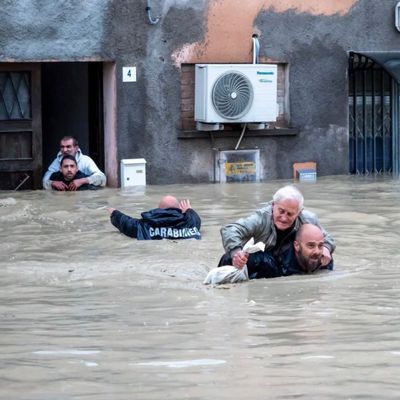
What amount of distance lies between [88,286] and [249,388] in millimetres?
4095

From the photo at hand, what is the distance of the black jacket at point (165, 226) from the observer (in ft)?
40.7

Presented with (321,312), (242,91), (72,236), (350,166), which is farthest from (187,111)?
(321,312)

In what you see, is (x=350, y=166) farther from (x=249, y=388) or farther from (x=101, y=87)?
(x=249, y=388)

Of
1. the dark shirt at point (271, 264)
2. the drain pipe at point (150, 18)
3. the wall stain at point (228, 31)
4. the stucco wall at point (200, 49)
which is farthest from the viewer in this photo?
the wall stain at point (228, 31)

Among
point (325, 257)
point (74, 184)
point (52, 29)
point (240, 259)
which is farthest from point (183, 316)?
point (52, 29)

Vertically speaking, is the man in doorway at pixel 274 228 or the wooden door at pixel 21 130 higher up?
the wooden door at pixel 21 130

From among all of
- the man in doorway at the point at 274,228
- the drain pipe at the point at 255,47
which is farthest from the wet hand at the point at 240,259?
the drain pipe at the point at 255,47

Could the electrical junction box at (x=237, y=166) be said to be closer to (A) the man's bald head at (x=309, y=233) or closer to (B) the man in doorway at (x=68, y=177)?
(B) the man in doorway at (x=68, y=177)

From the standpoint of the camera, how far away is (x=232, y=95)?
17828 mm

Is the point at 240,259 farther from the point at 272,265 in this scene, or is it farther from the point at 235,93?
the point at 235,93

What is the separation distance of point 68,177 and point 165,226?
4.49m

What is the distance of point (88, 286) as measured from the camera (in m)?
9.78

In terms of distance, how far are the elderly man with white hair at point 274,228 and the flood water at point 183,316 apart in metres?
0.30

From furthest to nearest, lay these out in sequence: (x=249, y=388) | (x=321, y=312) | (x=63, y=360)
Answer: (x=321, y=312) < (x=63, y=360) < (x=249, y=388)
